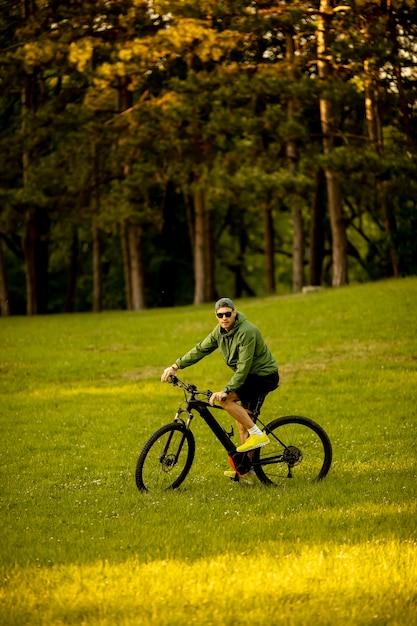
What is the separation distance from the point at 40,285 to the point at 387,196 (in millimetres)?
17874

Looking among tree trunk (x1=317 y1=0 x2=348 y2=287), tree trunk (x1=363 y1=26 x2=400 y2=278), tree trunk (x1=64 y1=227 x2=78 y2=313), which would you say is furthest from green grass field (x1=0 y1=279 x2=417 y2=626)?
tree trunk (x1=64 y1=227 x2=78 y2=313)

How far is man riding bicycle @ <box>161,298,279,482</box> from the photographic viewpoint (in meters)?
8.97

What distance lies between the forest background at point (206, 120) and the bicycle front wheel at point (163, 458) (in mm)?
19357

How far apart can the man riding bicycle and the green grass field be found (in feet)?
2.54

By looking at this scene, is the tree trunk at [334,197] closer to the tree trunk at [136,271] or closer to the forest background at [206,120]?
the forest background at [206,120]

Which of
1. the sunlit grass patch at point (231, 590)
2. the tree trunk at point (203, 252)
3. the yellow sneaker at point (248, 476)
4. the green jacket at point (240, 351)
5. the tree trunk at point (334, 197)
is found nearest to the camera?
the sunlit grass patch at point (231, 590)

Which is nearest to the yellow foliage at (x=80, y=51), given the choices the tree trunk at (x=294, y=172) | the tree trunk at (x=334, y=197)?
the tree trunk at (x=294, y=172)

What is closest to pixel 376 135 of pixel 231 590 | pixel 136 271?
pixel 136 271

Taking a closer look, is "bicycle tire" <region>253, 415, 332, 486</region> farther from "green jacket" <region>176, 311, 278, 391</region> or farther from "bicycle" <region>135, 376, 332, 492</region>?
"green jacket" <region>176, 311, 278, 391</region>

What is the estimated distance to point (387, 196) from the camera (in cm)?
2977

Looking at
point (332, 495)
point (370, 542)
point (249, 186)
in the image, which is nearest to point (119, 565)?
point (370, 542)

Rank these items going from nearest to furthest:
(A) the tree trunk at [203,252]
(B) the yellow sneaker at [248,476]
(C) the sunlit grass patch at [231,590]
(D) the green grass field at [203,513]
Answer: (C) the sunlit grass patch at [231,590]
(D) the green grass field at [203,513]
(B) the yellow sneaker at [248,476]
(A) the tree trunk at [203,252]

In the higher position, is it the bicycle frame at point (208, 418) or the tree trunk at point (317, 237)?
the tree trunk at point (317, 237)

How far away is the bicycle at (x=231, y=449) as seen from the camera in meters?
9.18
